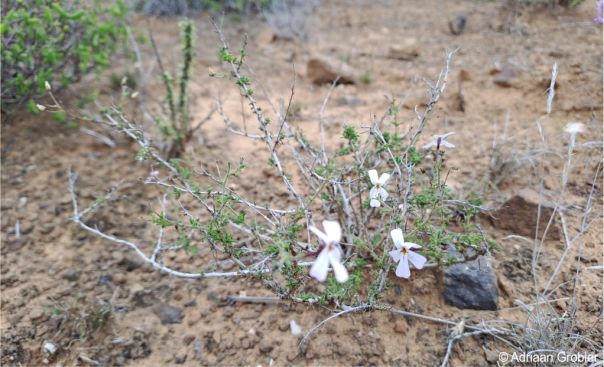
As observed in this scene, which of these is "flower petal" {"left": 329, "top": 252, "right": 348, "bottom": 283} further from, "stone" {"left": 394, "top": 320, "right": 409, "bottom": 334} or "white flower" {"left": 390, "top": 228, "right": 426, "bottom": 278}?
"stone" {"left": 394, "top": 320, "right": 409, "bottom": 334}

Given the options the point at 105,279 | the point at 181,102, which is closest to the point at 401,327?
the point at 105,279

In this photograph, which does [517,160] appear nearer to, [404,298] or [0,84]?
[404,298]

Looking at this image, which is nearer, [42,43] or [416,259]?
[416,259]

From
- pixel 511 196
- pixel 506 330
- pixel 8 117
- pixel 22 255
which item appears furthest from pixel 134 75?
pixel 506 330

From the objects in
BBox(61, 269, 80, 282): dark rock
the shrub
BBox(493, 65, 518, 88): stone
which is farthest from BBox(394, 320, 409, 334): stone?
the shrub

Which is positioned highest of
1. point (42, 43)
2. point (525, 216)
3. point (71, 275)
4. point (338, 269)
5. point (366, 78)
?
point (42, 43)

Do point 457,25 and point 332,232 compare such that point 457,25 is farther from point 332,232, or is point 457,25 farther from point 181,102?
point 332,232
